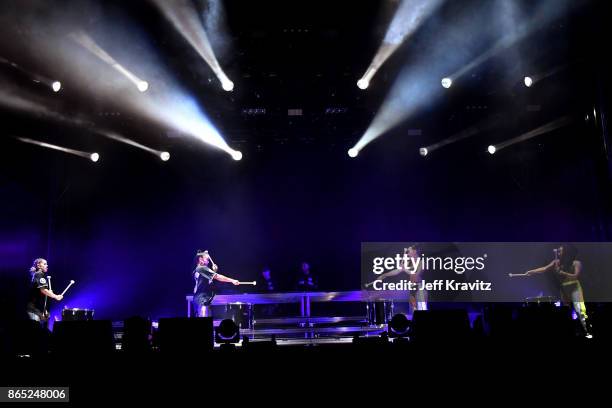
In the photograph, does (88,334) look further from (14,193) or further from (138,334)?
(14,193)

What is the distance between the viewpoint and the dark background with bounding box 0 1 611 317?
11.4 m

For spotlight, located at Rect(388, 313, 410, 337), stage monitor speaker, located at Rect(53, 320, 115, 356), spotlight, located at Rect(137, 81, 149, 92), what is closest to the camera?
stage monitor speaker, located at Rect(53, 320, 115, 356)

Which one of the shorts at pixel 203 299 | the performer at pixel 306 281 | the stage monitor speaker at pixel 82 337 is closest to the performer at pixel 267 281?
the performer at pixel 306 281

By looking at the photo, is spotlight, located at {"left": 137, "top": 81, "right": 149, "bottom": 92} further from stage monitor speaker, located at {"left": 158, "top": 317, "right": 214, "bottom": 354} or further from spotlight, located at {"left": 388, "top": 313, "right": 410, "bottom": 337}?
spotlight, located at {"left": 388, "top": 313, "right": 410, "bottom": 337}

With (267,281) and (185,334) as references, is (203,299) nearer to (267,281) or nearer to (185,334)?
(267,281)

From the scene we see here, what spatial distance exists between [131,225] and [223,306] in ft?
17.0

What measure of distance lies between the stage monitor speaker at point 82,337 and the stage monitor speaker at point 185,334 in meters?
0.44

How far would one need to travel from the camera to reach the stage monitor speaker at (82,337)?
14.1ft

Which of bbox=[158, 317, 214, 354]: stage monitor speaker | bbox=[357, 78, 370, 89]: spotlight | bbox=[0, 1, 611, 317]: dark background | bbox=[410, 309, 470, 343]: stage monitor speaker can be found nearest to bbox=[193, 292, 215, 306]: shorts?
bbox=[0, 1, 611, 317]: dark background

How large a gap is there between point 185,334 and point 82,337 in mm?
863

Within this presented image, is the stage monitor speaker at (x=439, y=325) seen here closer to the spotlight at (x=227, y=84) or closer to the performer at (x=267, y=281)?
the spotlight at (x=227, y=84)

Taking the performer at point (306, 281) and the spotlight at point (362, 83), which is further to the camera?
the performer at point (306, 281)

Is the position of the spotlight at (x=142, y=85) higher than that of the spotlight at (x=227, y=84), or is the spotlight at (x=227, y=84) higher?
the spotlight at (x=227, y=84)

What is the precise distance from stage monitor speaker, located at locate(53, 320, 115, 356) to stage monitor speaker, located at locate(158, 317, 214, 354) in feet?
1.43
